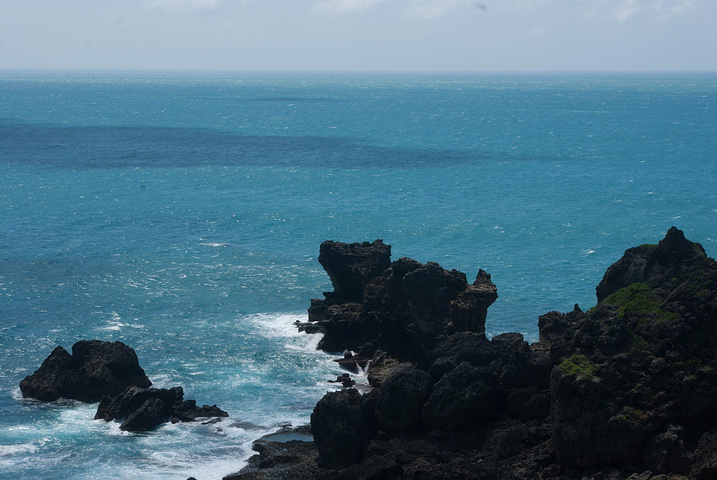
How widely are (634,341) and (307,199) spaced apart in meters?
81.3

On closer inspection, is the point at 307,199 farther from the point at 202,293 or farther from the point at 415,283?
the point at 415,283

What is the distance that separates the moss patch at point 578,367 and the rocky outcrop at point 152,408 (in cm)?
2206

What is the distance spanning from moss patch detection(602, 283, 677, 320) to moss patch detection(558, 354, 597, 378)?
159 inches

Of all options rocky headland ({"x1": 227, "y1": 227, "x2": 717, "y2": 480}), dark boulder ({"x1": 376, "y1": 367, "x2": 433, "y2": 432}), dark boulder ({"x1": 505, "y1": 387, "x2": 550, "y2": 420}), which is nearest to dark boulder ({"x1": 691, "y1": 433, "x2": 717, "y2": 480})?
rocky headland ({"x1": 227, "y1": 227, "x2": 717, "y2": 480})

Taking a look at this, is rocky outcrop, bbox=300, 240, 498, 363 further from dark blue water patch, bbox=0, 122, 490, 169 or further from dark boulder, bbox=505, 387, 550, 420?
dark blue water patch, bbox=0, 122, 490, 169

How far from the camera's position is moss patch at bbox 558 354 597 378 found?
33.7 meters

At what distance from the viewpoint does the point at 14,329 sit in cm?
6209

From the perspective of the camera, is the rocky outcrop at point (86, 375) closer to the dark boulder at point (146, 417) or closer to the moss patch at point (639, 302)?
the dark boulder at point (146, 417)

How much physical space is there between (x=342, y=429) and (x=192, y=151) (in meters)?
129

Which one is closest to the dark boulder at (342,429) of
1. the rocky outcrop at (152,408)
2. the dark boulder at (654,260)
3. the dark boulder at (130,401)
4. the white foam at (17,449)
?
the rocky outcrop at (152,408)

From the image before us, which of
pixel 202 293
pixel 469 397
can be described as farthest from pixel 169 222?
pixel 469 397

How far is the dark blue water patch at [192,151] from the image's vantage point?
14550cm

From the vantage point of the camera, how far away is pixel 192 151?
524 ft

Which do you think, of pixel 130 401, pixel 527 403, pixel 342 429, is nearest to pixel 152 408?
pixel 130 401
